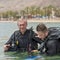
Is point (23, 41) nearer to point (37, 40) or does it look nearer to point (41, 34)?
point (37, 40)

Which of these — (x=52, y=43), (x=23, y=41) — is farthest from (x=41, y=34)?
(x=23, y=41)

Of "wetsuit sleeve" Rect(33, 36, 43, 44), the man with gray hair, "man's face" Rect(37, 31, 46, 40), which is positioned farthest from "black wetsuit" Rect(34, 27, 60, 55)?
the man with gray hair

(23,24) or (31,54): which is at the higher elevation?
(23,24)

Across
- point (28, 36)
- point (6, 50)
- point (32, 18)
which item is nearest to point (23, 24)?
point (28, 36)

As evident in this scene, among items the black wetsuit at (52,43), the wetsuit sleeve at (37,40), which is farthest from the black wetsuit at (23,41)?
the black wetsuit at (52,43)

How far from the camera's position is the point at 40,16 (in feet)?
456

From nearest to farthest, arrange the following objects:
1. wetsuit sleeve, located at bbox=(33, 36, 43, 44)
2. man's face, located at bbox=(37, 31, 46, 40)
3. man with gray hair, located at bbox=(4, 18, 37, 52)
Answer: man's face, located at bbox=(37, 31, 46, 40) < wetsuit sleeve, located at bbox=(33, 36, 43, 44) < man with gray hair, located at bbox=(4, 18, 37, 52)

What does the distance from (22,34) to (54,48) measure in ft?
5.53

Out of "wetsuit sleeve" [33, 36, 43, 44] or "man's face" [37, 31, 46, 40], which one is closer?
"man's face" [37, 31, 46, 40]

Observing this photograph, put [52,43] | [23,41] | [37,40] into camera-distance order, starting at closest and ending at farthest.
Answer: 1. [52,43]
2. [37,40]
3. [23,41]

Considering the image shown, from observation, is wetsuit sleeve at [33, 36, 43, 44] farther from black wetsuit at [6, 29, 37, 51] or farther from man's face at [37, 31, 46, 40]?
man's face at [37, 31, 46, 40]

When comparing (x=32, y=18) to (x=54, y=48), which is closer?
(x=54, y=48)

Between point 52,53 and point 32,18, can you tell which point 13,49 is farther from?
point 32,18

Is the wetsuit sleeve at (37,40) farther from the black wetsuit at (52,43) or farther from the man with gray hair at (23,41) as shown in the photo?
the black wetsuit at (52,43)
